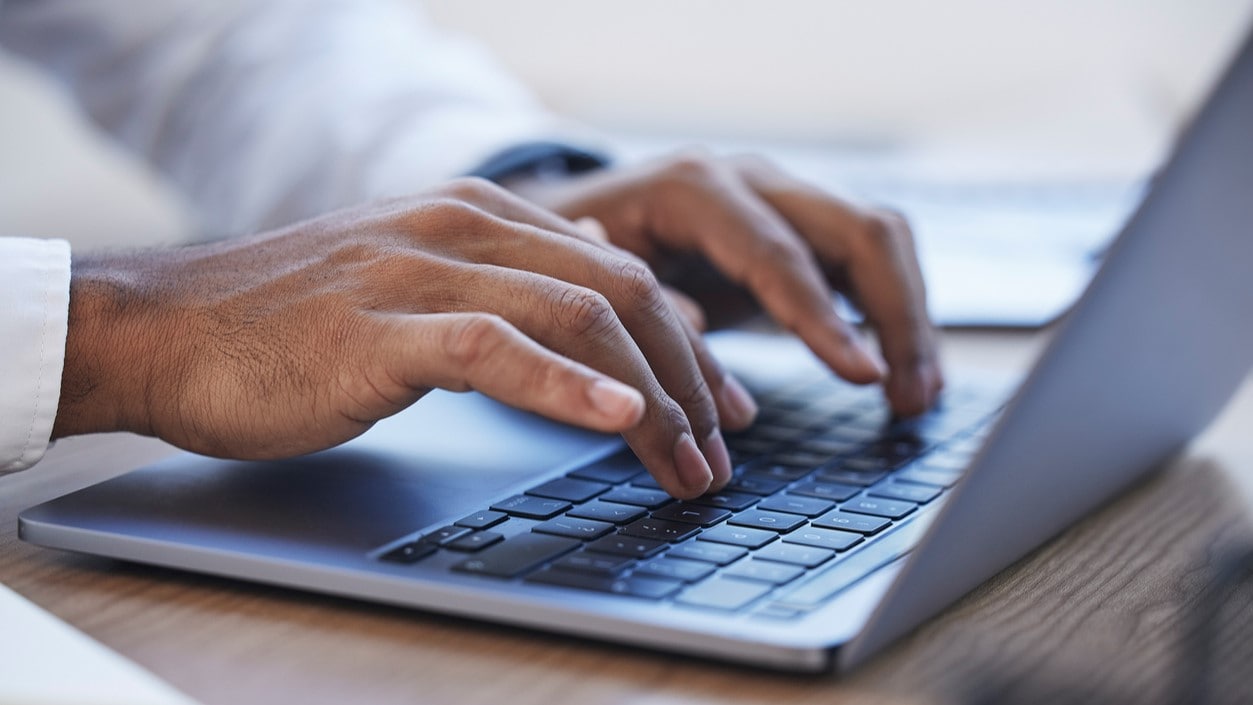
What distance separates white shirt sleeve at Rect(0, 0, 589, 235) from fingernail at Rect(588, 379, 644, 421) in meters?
0.68

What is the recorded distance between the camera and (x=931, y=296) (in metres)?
0.94

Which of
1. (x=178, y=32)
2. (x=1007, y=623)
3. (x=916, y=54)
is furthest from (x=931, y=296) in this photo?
(x=916, y=54)

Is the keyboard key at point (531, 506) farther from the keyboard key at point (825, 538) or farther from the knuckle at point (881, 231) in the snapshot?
the knuckle at point (881, 231)

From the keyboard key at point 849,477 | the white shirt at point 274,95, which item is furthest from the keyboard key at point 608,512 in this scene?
the white shirt at point 274,95

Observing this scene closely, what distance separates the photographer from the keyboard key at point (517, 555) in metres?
0.41

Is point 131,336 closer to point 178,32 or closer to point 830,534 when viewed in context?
point 830,534

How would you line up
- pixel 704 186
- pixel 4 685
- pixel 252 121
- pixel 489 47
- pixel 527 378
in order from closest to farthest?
1. pixel 4 685
2. pixel 527 378
3. pixel 704 186
4. pixel 252 121
5. pixel 489 47

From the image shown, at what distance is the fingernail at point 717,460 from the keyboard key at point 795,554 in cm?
7

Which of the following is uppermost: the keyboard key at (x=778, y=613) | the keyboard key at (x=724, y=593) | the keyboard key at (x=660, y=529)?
the keyboard key at (x=724, y=593)

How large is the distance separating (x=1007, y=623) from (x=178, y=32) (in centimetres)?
112

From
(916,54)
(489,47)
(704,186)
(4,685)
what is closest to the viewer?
(4,685)

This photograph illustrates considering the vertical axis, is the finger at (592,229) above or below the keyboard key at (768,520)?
above

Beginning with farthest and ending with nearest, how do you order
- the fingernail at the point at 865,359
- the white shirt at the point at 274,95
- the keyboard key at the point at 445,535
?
the white shirt at the point at 274,95, the fingernail at the point at 865,359, the keyboard key at the point at 445,535

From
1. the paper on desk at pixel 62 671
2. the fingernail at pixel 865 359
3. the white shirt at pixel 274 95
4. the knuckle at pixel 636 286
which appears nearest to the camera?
the paper on desk at pixel 62 671
